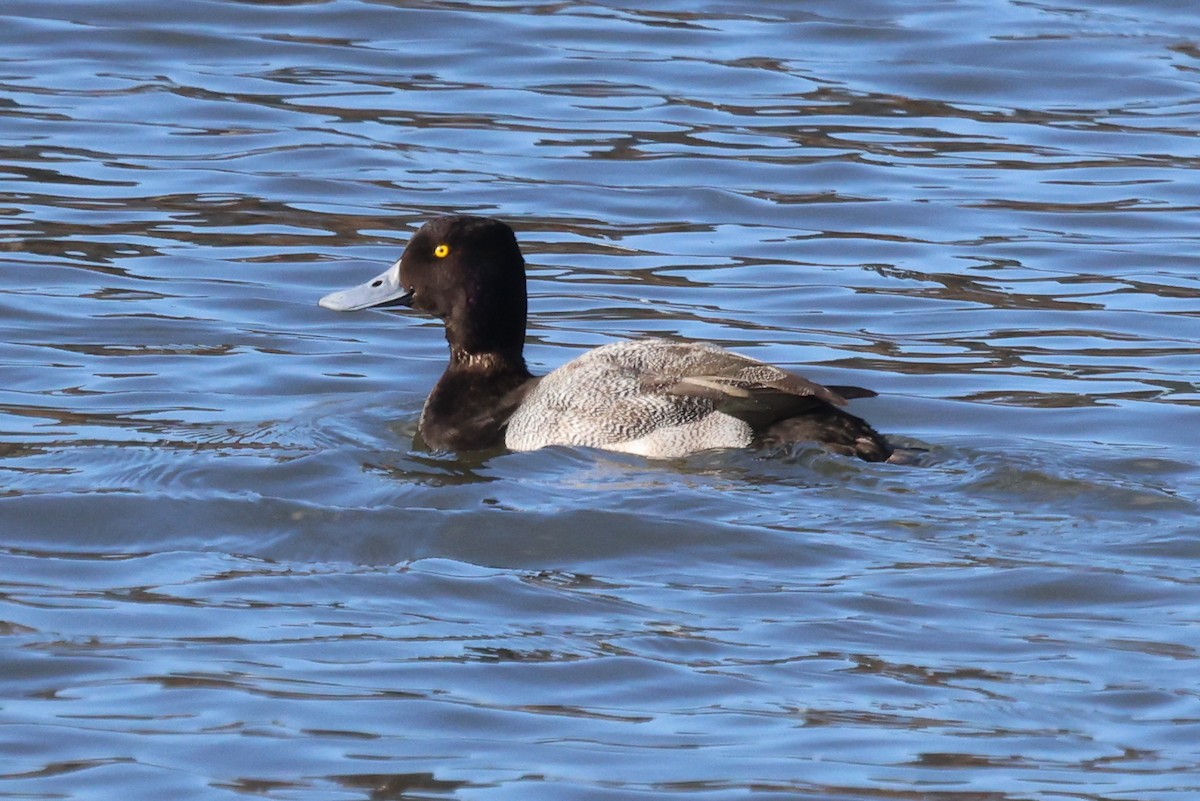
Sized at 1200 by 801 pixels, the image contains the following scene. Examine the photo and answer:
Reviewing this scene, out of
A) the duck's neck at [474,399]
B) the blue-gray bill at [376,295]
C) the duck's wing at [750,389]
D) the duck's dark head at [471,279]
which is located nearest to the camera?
the duck's wing at [750,389]

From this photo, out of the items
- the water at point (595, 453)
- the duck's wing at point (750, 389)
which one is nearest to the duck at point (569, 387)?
the duck's wing at point (750, 389)

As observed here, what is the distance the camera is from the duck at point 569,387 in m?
8.22

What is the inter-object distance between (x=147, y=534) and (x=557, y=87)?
819 cm

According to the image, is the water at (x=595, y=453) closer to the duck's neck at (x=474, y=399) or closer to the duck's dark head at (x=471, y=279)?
the duck's neck at (x=474, y=399)

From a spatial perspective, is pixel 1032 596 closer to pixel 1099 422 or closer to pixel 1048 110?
pixel 1099 422

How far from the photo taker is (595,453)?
8461mm

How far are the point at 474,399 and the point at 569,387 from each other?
0.57 metres

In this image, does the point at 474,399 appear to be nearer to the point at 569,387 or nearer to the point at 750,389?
the point at 569,387

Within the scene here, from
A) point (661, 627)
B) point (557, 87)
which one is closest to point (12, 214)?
point (557, 87)

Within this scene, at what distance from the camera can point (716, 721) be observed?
5.70 m

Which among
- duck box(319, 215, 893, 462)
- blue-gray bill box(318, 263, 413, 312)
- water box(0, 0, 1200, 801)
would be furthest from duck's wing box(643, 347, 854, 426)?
blue-gray bill box(318, 263, 413, 312)

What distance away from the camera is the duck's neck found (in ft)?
29.2

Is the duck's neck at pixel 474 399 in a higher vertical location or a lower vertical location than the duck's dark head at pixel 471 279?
lower

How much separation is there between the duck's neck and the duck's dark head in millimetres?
54
